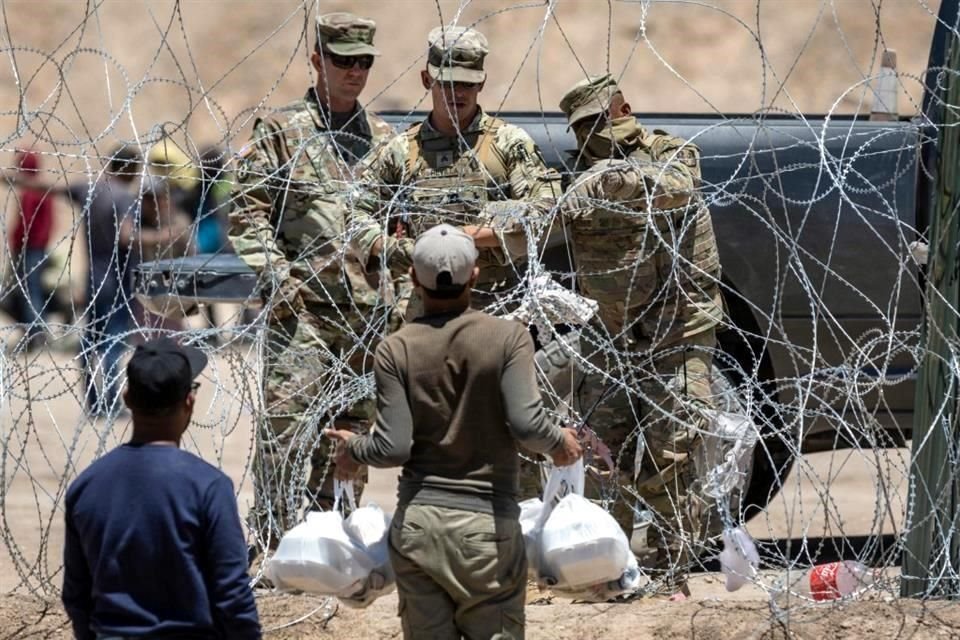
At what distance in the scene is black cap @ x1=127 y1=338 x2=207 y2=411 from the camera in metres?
3.39

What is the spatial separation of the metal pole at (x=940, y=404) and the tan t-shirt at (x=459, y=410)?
5.32 feet

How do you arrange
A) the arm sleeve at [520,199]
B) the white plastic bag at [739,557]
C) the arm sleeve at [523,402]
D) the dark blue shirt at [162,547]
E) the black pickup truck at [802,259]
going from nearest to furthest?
the dark blue shirt at [162,547], the arm sleeve at [523,402], the white plastic bag at [739,557], the arm sleeve at [520,199], the black pickup truck at [802,259]

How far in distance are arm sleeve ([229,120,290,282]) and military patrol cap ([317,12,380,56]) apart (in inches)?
13.5

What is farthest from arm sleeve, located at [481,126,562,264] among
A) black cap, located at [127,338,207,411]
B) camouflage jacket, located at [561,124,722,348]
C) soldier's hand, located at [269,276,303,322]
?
black cap, located at [127,338,207,411]

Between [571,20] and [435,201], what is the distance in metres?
20.3

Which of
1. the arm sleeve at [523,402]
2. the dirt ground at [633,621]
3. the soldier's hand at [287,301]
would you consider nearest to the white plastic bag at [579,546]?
the arm sleeve at [523,402]

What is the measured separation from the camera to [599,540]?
4086 millimetres

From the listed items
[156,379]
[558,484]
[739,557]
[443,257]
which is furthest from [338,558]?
[739,557]

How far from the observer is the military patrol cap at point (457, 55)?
18.1 ft

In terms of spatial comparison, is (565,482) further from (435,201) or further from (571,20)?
(571,20)

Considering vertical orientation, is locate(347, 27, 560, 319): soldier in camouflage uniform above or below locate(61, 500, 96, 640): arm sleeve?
above

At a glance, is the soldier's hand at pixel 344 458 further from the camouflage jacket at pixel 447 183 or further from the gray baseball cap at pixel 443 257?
the camouflage jacket at pixel 447 183

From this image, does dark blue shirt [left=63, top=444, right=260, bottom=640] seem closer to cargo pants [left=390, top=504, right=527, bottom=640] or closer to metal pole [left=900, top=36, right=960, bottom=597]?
cargo pants [left=390, top=504, right=527, bottom=640]

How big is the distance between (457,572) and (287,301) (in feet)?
7.55
